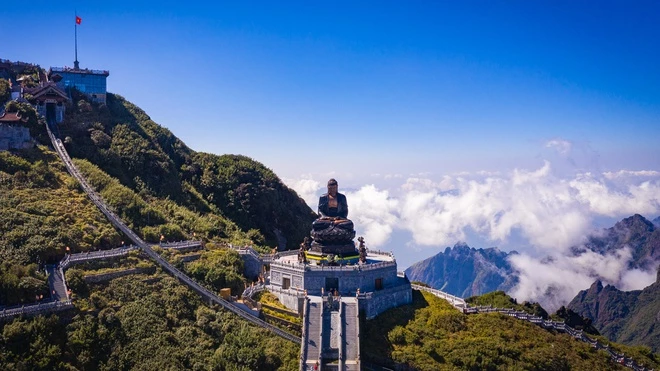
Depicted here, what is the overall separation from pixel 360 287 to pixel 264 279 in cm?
869

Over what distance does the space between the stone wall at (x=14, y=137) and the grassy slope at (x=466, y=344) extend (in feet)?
130

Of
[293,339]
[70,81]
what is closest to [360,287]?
[293,339]

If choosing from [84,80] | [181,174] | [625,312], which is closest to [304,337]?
[181,174]

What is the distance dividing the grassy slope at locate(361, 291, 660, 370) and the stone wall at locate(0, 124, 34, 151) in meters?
39.5

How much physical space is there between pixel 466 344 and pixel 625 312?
335 ft

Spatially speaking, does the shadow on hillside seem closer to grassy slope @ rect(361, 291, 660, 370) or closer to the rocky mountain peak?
grassy slope @ rect(361, 291, 660, 370)

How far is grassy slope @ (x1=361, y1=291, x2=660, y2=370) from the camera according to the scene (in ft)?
118

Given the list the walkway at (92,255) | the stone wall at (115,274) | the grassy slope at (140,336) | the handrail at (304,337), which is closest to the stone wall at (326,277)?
the handrail at (304,337)

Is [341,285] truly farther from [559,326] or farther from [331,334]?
[559,326]

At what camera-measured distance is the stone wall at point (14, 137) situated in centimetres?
5225

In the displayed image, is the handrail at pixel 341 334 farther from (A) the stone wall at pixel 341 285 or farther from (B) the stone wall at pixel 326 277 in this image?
(B) the stone wall at pixel 326 277

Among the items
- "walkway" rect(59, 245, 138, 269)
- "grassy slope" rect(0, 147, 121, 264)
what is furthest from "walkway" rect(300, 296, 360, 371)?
"grassy slope" rect(0, 147, 121, 264)

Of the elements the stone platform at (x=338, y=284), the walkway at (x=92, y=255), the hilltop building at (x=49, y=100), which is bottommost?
the stone platform at (x=338, y=284)

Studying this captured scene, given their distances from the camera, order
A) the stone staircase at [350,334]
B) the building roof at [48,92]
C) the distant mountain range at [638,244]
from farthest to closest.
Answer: the distant mountain range at [638,244] → the building roof at [48,92] → the stone staircase at [350,334]
